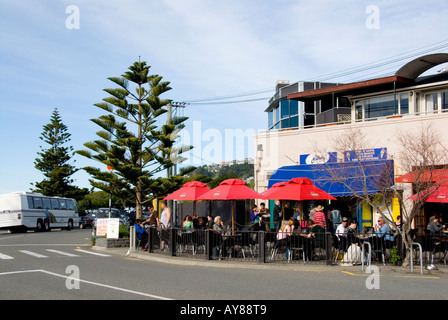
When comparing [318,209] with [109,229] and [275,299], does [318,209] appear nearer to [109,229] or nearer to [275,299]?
[275,299]

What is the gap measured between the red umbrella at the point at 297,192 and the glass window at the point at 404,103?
953 cm

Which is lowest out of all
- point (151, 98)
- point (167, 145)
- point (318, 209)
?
point (318, 209)

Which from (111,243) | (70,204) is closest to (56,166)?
(70,204)

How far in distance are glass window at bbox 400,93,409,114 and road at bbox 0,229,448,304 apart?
1240cm

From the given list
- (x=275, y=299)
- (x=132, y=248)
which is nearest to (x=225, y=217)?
(x=132, y=248)

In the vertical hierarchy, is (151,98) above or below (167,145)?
above

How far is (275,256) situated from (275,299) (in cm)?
661

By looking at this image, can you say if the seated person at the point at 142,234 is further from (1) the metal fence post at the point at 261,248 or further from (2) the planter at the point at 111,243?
(1) the metal fence post at the point at 261,248

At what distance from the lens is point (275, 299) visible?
28.7 feet

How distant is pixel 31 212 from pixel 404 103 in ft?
88.3

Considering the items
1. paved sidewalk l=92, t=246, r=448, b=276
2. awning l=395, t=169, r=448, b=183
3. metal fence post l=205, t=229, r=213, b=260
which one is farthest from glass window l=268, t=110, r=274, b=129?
paved sidewalk l=92, t=246, r=448, b=276

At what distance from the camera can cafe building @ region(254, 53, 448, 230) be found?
66.3 feet

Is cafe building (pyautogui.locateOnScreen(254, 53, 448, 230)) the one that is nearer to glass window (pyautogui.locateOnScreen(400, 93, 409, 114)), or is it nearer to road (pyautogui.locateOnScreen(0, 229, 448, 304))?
glass window (pyautogui.locateOnScreen(400, 93, 409, 114))

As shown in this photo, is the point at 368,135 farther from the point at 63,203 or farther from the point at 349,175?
the point at 63,203
